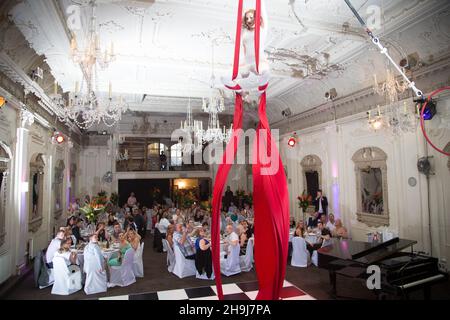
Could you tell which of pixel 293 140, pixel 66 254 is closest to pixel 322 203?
pixel 293 140

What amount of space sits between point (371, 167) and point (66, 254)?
24.5 ft

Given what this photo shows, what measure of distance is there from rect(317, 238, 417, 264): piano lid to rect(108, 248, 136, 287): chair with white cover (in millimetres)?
3656

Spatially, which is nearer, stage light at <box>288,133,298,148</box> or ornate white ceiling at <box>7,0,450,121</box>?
ornate white ceiling at <box>7,0,450,121</box>

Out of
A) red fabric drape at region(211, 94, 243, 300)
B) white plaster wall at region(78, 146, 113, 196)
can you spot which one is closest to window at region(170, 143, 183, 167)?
white plaster wall at region(78, 146, 113, 196)

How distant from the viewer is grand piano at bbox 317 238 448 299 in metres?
4.13

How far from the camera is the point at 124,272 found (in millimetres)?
5973

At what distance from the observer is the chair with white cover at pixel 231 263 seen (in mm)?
6531

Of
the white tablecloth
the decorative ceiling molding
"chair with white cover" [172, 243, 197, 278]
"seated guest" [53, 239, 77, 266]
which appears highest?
the decorative ceiling molding

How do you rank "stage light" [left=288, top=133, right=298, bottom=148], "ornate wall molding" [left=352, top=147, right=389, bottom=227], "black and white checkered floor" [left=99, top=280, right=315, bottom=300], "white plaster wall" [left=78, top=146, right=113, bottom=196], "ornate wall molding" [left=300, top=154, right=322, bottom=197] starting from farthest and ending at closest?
"white plaster wall" [left=78, top=146, right=113, bottom=196] < "stage light" [left=288, top=133, right=298, bottom=148] < "ornate wall molding" [left=300, top=154, right=322, bottom=197] < "ornate wall molding" [left=352, top=147, right=389, bottom=227] < "black and white checkered floor" [left=99, top=280, right=315, bottom=300]

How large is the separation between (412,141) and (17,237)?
8752 millimetres

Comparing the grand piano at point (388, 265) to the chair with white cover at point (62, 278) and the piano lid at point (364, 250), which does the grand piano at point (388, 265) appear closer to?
the piano lid at point (364, 250)

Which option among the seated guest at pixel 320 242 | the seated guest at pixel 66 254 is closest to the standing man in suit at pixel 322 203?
the seated guest at pixel 320 242

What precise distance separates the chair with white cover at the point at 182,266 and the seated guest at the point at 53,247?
7.48 ft

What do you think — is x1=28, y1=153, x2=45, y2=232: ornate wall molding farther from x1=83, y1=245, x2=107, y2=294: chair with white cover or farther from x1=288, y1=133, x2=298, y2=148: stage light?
x1=288, y1=133, x2=298, y2=148: stage light
